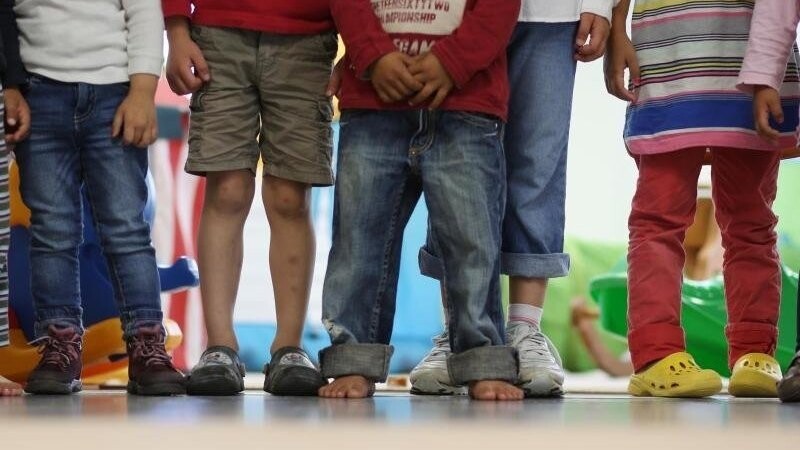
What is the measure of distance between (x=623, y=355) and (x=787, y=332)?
2.01 feet

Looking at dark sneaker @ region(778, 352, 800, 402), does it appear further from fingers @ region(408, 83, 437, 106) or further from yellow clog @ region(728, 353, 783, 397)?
fingers @ region(408, 83, 437, 106)

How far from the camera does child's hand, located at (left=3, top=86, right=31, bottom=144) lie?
1.70 meters

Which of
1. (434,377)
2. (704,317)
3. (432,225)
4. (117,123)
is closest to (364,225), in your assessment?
(432,225)

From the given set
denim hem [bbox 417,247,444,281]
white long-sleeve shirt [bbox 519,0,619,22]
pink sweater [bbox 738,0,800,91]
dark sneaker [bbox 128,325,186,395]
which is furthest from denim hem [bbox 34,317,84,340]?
pink sweater [bbox 738,0,800,91]

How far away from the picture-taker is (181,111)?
Result: 3604 millimetres

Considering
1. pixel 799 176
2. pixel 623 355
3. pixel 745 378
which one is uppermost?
pixel 799 176

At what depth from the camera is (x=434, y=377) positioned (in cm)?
178

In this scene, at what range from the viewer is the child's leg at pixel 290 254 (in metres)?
1.79

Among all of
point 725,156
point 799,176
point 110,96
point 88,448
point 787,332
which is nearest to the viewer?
point 88,448

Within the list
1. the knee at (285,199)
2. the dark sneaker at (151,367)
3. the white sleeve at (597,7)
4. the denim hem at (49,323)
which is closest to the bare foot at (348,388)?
the dark sneaker at (151,367)

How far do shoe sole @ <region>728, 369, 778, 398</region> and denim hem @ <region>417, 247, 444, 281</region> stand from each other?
0.51 m

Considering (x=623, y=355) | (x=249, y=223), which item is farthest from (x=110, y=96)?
(x=623, y=355)

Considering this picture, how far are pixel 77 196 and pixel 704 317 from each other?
1839 millimetres

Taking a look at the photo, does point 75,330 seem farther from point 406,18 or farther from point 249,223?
point 249,223
